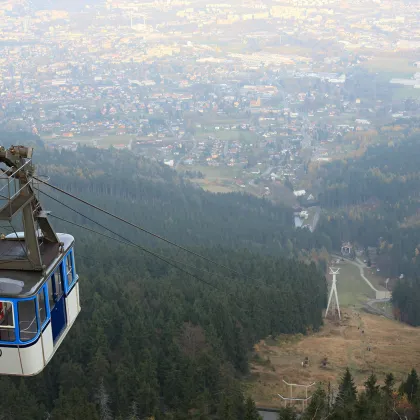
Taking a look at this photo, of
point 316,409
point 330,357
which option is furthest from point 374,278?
point 316,409

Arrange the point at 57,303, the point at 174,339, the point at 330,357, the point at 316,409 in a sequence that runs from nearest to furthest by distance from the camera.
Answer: the point at 57,303, the point at 316,409, the point at 174,339, the point at 330,357

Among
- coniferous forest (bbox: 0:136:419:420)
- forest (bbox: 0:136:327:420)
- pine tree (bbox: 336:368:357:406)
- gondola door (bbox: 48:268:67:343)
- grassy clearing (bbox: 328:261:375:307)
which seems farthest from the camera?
grassy clearing (bbox: 328:261:375:307)

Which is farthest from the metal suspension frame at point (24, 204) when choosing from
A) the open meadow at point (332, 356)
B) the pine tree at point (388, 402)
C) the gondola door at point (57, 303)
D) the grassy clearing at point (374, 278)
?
the grassy clearing at point (374, 278)

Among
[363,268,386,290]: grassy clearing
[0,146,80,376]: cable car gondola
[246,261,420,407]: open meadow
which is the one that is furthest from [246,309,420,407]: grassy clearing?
[363,268,386,290]: grassy clearing

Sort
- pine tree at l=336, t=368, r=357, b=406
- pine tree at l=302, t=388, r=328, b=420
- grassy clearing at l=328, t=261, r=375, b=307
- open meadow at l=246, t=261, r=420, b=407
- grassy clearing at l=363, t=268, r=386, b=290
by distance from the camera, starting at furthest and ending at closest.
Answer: grassy clearing at l=363, t=268, r=386, b=290 → grassy clearing at l=328, t=261, r=375, b=307 → open meadow at l=246, t=261, r=420, b=407 → pine tree at l=336, t=368, r=357, b=406 → pine tree at l=302, t=388, r=328, b=420

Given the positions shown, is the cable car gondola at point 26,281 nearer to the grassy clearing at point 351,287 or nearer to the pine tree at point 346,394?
the pine tree at point 346,394

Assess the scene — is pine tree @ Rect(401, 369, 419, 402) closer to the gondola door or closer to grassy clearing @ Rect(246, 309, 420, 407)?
grassy clearing @ Rect(246, 309, 420, 407)

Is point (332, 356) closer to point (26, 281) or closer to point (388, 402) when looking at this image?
point (388, 402)
